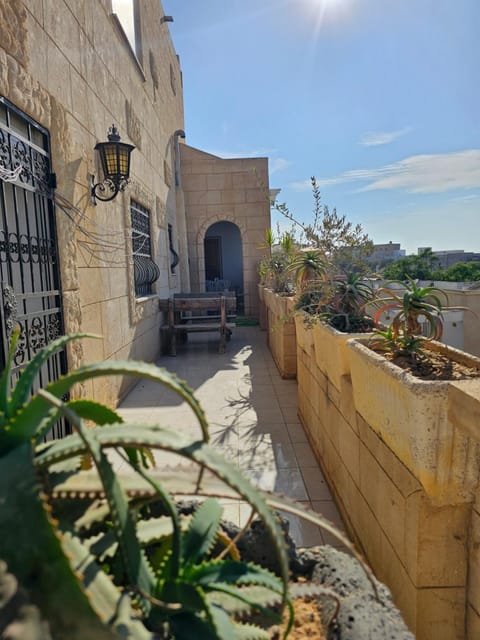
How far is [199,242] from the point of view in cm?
1078

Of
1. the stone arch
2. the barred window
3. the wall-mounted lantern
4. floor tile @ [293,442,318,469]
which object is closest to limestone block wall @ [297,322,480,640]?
floor tile @ [293,442,318,469]

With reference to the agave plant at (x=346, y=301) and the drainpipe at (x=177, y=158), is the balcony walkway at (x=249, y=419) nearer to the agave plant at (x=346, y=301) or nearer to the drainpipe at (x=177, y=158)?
the agave plant at (x=346, y=301)

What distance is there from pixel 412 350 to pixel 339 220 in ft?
4.73

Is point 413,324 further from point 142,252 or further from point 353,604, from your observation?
point 142,252

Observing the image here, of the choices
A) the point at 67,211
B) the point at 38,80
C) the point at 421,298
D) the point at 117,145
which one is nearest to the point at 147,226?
the point at 117,145

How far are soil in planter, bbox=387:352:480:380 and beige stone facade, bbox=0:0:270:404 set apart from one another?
2.38m

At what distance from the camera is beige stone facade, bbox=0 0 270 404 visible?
8.87 feet

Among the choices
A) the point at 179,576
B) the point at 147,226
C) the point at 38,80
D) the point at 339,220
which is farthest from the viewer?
the point at 147,226

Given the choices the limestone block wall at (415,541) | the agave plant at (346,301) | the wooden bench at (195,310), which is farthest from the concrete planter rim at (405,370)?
the wooden bench at (195,310)

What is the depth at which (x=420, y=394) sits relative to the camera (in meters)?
1.35

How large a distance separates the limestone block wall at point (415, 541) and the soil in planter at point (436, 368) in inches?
12.9

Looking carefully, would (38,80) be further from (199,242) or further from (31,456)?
(199,242)

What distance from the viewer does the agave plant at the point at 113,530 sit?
593 millimetres

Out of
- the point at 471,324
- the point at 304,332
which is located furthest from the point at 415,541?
the point at 471,324
